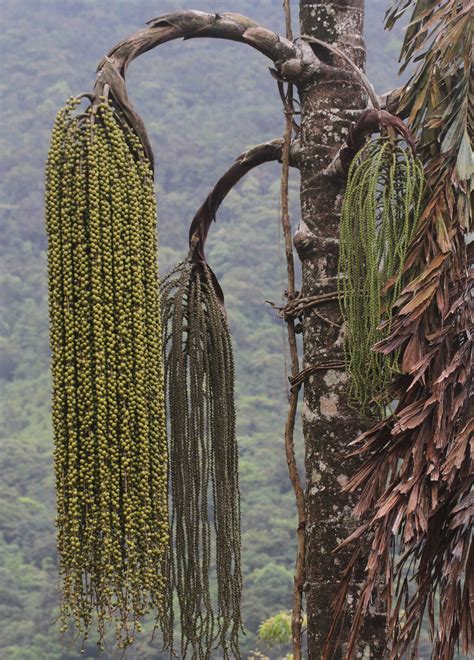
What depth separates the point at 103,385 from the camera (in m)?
2.70

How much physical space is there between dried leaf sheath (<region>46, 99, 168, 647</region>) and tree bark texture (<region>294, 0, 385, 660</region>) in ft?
1.65

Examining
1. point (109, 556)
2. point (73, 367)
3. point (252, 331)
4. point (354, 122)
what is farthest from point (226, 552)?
point (252, 331)

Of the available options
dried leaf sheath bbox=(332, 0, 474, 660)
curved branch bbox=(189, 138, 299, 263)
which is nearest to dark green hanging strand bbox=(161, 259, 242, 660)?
curved branch bbox=(189, 138, 299, 263)

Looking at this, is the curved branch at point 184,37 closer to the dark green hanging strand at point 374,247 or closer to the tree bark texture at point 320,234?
the tree bark texture at point 320,234

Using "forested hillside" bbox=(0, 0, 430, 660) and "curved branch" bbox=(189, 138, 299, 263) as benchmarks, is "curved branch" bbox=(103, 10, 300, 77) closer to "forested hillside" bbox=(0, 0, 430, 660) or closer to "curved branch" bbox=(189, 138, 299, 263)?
"curved branch" bbox=(189, 138, 299, 263)

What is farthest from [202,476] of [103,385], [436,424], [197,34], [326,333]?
[197,34]

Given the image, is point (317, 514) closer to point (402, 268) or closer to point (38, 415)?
point (402, 268)

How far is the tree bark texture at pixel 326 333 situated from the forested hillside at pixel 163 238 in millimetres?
17615

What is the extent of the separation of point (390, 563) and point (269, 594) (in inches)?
857

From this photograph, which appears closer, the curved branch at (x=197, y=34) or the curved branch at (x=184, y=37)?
the curved branch at (x=184, y=37)

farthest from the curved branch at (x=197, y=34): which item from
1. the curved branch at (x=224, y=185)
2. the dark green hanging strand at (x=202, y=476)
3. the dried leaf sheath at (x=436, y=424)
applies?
the dark green hanging strand at (x=202, y=476)

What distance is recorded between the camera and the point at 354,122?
126 inches

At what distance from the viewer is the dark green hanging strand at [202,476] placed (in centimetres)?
320

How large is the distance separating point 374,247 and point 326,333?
1.25ft
